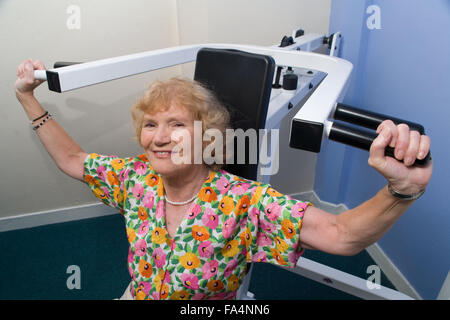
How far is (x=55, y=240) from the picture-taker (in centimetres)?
213

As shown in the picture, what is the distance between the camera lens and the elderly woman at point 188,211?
2.63 feet

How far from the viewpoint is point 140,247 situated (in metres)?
1.00

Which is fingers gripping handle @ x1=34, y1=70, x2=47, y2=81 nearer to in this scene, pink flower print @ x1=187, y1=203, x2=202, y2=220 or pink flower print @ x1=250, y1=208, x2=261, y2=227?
pink flower print @ x1=187, y1=203, x2=202, y2=220

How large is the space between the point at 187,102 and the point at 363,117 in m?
0.47

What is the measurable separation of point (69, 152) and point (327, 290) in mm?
1402

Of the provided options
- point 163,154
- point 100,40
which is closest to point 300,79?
point 163,154

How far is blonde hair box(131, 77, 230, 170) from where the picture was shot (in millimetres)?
942

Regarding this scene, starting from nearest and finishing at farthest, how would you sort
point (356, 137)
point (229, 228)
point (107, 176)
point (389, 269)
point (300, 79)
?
1. point (356, 137)
2. point (229, 228)
3. point (107, 176)
4. point (300, 79)
5. point (389, 269)

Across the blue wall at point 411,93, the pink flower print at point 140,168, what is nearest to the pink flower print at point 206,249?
A: the pink flower print at point 140,168

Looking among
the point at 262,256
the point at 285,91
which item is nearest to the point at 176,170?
the point at 262,256

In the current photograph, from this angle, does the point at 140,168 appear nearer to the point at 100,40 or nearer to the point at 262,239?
the point at 262,239

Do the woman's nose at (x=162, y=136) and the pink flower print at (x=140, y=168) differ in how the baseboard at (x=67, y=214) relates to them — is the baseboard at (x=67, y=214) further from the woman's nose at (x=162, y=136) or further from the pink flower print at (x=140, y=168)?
the woman's nose at (x=162, y=136)

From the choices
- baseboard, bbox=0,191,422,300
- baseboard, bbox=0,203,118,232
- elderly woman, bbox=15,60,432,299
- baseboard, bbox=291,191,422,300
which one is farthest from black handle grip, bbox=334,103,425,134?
baseboard, bbox=0,203,118,232

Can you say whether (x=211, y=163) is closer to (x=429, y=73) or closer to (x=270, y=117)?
(x=270, y=117)
